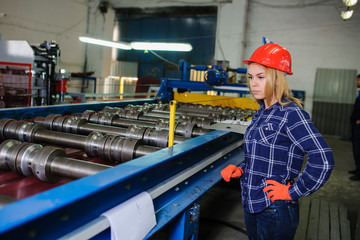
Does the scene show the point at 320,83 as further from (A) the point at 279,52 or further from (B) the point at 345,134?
(A) the point at 279,52

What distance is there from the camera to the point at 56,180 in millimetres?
1806

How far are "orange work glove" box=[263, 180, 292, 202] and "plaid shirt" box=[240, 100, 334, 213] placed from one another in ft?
0.08

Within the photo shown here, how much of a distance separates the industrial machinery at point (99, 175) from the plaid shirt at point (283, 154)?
441mm

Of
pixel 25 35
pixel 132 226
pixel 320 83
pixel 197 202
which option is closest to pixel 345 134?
pixel 320 83

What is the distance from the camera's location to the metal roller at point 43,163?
1.68 metres

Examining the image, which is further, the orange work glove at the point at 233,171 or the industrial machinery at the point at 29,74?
the industrial machinery at the point at 29,74

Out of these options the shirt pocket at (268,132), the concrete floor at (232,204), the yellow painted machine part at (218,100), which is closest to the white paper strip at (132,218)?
the shirt pocket at (268,132)

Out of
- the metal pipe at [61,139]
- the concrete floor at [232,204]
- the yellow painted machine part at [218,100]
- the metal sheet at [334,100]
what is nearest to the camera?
the metal pipe at [61,139]

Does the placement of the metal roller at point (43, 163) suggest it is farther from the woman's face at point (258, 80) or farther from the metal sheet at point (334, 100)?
the metal sheet at point (334, 100)

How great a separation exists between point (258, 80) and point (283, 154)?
1.30ft

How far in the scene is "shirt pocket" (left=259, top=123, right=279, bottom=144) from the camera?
4.56 ft

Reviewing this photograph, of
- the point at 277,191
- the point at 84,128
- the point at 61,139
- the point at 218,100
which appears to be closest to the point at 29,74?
the point at 84,128

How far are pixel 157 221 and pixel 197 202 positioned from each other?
0.45m

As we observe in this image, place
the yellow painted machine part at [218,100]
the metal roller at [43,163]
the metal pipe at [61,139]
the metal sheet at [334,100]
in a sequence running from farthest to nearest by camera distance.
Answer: the metal sheet at [334,100] → the yellow painted machine part at [218,100] → the metal pipe at [61,139] → the metal roller at [43,163]
